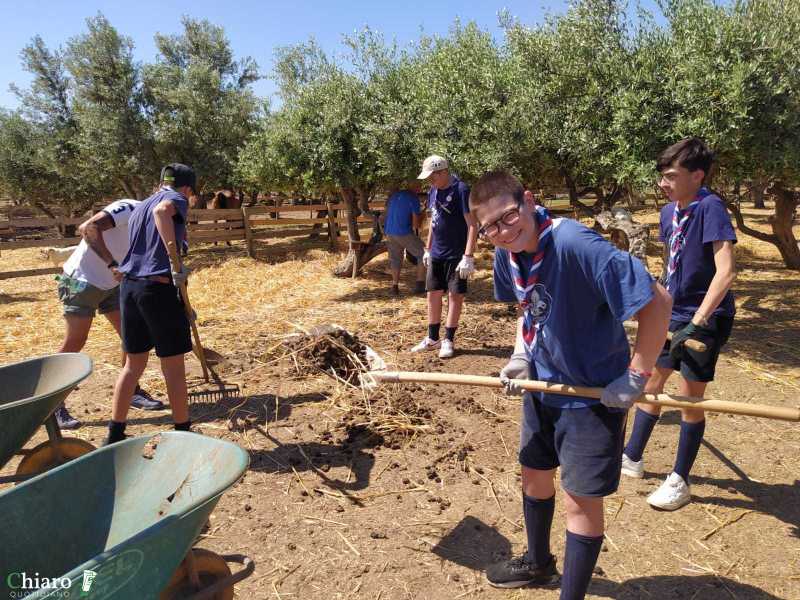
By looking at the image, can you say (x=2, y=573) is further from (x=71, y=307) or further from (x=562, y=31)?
(x=562, y=31)

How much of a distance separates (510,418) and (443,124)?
5.73 m

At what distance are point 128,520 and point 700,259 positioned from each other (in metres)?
3.45

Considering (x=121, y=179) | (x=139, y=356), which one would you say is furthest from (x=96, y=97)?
Answer: (x=139, y=356)

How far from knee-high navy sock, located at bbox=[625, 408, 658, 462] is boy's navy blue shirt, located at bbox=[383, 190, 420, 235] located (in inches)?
278

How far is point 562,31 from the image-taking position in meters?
7.75

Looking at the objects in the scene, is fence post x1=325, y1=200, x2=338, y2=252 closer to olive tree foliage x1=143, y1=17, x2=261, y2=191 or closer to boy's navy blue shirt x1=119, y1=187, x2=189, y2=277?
olive tree foliage x1=143, y1=17, x2=261, y2=191

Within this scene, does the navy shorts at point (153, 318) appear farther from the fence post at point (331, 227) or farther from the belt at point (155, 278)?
the fence post at point (331, 227)

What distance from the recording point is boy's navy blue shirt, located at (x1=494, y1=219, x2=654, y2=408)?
2.14 m

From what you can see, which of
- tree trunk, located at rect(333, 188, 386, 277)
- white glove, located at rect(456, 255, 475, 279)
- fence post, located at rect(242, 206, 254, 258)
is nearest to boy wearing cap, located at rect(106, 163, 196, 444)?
white glove, located at rect(456, 255, 475, 279)

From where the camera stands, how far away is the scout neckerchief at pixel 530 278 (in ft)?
7.68

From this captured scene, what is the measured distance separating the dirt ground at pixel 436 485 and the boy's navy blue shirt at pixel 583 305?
1.33 m

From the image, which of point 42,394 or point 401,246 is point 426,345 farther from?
point 42,394

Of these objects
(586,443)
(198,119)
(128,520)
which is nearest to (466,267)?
(586,443)

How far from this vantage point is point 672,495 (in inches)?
144
